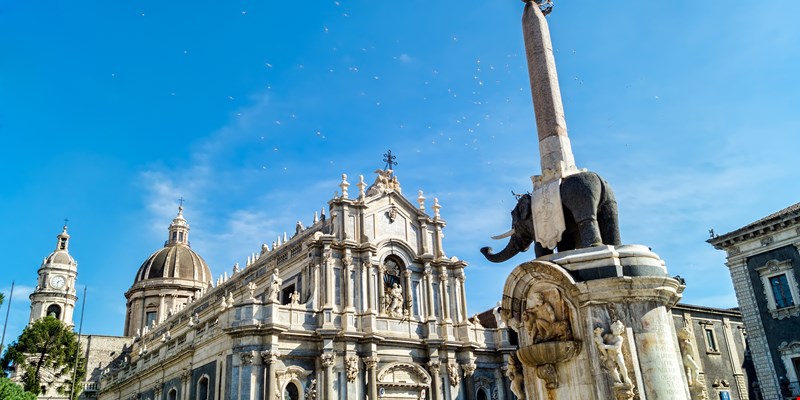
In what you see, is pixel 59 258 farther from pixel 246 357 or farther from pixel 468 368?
pixel 468 368

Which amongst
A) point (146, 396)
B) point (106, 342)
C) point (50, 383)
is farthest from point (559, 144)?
point (106, 342)

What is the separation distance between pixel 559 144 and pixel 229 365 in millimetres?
20261

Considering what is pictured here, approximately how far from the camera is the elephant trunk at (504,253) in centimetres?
1365

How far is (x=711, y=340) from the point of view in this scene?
1501 inches

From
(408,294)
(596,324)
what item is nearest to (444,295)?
(408,294)

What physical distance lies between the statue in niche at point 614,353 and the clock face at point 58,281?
64316mm

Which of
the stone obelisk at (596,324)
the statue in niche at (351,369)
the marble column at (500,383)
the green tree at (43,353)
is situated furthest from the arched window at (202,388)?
the stone obelisk at (596,324)

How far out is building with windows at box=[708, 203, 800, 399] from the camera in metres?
27.4

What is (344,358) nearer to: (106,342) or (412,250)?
(412,250)

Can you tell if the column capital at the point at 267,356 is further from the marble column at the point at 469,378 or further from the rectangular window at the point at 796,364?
the rectangular window at the point at 796,364

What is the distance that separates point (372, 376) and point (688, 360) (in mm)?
22244

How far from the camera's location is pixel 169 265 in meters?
65.0

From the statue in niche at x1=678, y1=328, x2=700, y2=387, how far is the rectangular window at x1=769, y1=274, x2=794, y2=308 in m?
20.7

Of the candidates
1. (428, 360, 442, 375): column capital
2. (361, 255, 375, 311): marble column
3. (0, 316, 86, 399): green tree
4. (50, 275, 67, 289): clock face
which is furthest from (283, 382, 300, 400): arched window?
(50, 275, 67, 289): clock face
